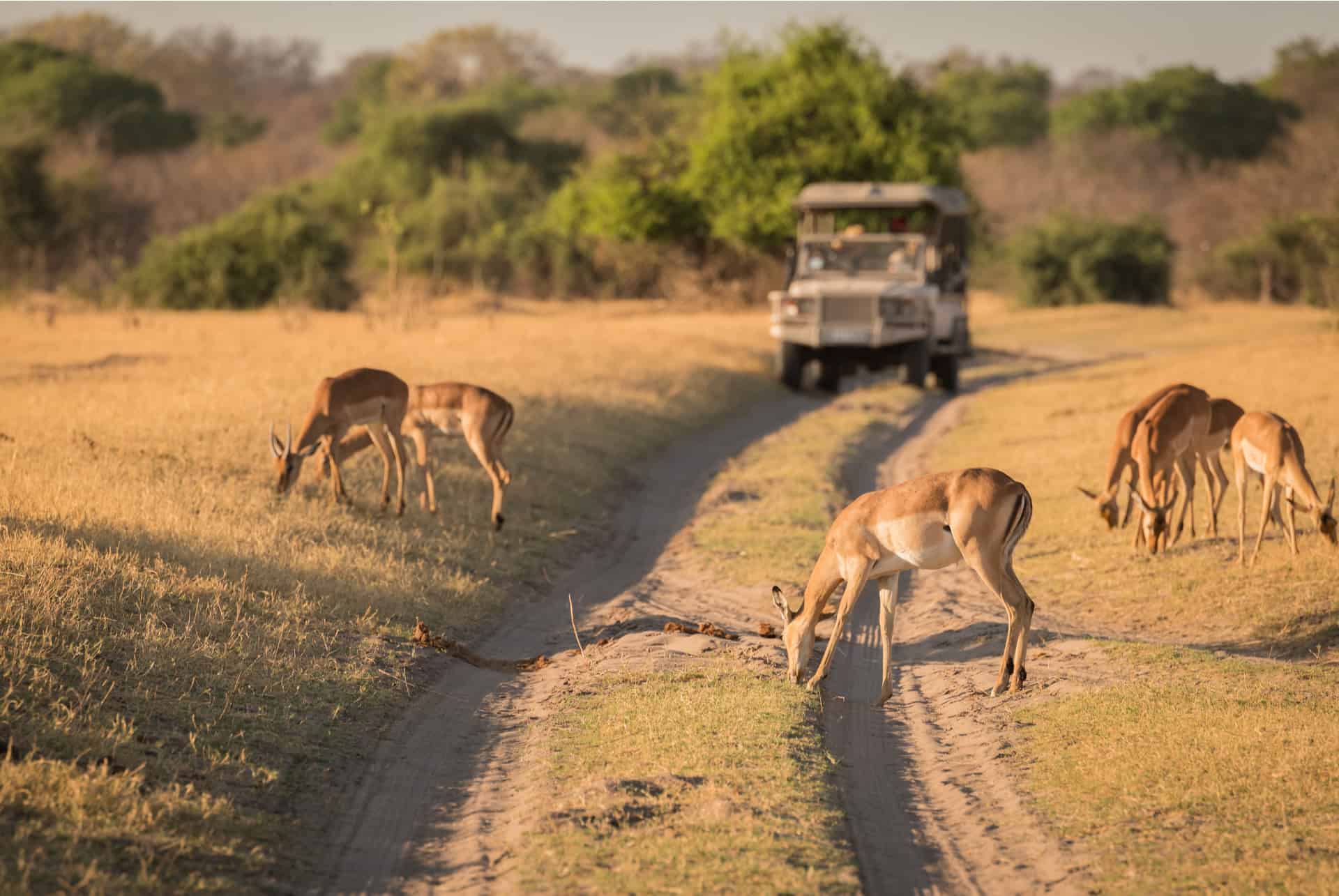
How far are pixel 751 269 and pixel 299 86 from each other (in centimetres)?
6727

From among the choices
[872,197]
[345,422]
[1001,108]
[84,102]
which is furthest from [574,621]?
[1001,108]

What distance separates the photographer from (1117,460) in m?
11.6

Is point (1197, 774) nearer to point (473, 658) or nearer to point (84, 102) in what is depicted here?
point (473, 658)

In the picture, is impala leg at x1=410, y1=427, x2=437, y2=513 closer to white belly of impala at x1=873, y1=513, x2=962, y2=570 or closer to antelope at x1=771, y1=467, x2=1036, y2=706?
antelope at x1=771, y1=467, x2=1036, y2=706

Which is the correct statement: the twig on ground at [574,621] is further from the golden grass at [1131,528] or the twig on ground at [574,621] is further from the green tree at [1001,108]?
the green tree at [1001,108]

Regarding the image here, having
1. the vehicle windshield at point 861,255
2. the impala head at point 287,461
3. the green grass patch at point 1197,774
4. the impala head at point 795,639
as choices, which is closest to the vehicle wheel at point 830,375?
the vehicle windshield at point 861,255

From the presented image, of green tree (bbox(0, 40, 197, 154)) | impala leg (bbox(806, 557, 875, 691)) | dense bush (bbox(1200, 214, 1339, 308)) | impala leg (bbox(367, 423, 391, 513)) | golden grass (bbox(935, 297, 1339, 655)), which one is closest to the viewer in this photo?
impala leg (bbox(806, 557, 875, 691))

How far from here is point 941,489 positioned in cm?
753

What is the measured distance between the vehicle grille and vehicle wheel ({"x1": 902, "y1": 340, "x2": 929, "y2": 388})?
108 cm

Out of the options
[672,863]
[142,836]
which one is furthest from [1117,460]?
[142,836]

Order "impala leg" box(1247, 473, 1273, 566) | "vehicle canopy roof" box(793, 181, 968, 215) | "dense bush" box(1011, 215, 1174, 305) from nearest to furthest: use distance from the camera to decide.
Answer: "impala leg" box(1247, 473, 1273, 566), "vehicle canopy roof" box(793, 181, 968, 215), "dense bush" box(1011, 215, 1174, 305)

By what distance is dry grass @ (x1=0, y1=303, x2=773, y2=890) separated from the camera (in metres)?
5.39

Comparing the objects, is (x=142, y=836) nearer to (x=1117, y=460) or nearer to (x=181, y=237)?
(x=1117, y=460)

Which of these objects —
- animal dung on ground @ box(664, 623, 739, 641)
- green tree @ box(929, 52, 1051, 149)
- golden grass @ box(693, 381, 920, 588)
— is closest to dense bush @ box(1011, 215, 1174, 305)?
green tree @ box(929, 52, 1051, 149)
